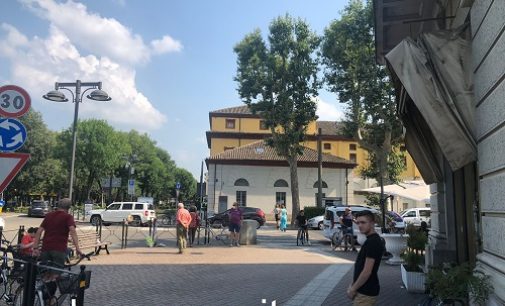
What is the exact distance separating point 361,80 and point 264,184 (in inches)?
684

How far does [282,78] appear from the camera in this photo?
1454 inches

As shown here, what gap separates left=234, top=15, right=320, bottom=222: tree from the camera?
3678 cm

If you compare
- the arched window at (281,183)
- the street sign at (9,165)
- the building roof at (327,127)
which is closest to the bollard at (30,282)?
the street sign at (9,165)

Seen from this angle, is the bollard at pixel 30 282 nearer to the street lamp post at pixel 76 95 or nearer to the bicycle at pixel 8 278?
the bicycle at pixel 8 278

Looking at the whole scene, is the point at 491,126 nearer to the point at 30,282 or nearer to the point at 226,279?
the point at 30,282

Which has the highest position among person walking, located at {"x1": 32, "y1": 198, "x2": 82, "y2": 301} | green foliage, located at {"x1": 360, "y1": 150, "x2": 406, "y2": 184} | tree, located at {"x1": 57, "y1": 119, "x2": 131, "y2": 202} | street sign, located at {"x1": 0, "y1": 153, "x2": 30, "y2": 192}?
tree, located at {"x1": 57, "y1": 119, "x2": 131, "y2": 202}

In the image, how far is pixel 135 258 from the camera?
595 inches

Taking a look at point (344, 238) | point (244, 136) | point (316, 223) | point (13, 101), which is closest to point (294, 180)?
point (316, 223)

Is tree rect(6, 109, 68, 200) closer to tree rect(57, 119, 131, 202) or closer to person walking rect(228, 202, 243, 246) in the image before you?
tree rect(57, 119, 131, 202)

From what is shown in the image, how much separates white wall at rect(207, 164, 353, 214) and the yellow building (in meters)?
14.9

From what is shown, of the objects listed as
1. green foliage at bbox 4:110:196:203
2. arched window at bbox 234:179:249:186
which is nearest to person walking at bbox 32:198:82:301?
arched window at bbox 234:179:249:186

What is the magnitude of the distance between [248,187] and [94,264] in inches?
1323

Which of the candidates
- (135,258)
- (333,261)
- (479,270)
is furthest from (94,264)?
(479,270)

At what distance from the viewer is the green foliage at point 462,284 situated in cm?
459
